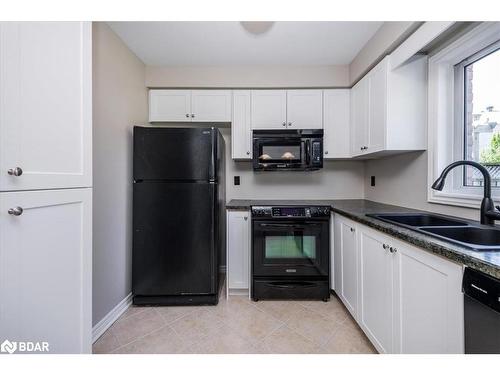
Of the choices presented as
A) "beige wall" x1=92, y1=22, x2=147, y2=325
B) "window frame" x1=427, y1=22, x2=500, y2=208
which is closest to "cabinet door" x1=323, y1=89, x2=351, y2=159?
"window frame" x1=427, y1=22, x2=500, y2=208

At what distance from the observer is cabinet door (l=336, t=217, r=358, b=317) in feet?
5.54

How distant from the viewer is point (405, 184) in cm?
199

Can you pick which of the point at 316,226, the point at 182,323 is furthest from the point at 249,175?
the point at 182,323

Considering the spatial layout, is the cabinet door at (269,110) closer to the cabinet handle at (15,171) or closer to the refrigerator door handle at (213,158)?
the refrigerator door handle at (213,158)

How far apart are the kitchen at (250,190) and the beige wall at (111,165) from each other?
1 cm

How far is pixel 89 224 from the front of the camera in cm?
108

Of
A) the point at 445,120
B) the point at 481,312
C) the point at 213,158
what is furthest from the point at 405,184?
the point at 213,158

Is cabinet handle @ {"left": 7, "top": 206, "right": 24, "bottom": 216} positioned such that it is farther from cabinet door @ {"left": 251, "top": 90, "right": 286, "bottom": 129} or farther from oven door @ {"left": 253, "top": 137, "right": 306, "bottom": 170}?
cabinet door @ {"left": 251, "top": 90, "right": 286, "bottom": 129}

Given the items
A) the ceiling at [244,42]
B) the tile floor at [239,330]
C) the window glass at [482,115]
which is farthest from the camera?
the ceiling at [244,42]

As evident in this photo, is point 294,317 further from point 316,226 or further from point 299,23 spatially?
point 299,23

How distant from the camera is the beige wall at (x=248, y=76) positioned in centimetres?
241

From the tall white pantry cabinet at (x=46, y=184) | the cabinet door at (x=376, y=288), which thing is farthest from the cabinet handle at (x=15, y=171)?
the cabinet door at (x=376, y=288)
